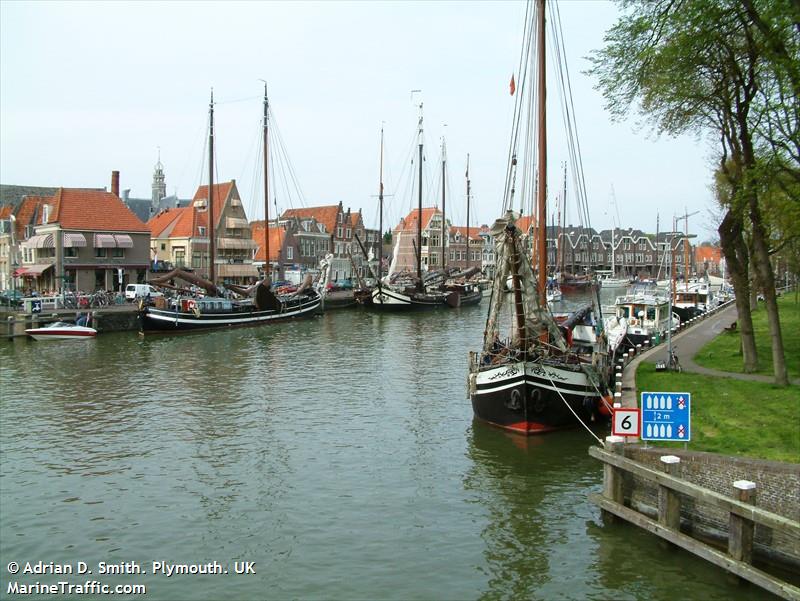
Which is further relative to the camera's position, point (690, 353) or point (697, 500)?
point (690, 353)

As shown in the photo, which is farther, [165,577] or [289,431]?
[289,431]

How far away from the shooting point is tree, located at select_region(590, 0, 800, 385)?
1886 centimetres

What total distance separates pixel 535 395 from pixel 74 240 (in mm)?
56275

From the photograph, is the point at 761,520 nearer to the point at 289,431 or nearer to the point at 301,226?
the point at 289,431

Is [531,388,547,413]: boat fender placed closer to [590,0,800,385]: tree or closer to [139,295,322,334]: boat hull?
[590,0,800,385]: tree

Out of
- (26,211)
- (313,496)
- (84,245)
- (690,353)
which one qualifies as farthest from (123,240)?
(313,496)

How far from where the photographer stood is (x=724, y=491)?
1422 centimetres

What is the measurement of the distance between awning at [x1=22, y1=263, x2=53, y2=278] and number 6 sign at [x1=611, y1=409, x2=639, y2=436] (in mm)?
63750

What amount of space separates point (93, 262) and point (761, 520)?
220ft

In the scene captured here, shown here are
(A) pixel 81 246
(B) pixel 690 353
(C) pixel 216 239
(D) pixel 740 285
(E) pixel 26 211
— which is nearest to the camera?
(D) pixel 740 285

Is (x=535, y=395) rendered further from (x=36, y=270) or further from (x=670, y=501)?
(x=36, y=270)

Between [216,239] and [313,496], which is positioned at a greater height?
[216,239]

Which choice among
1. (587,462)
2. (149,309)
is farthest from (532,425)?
(149,309)

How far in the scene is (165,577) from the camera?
14117mm
